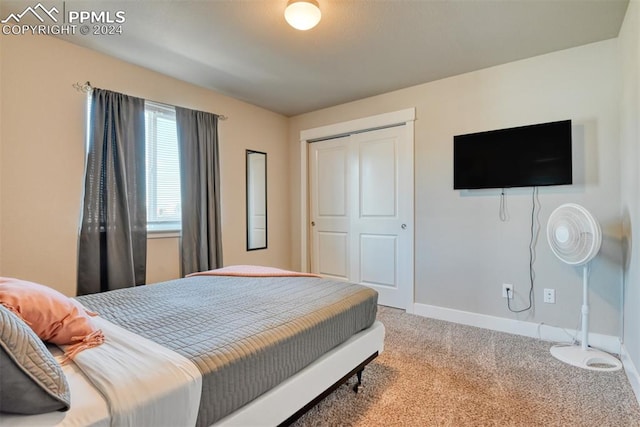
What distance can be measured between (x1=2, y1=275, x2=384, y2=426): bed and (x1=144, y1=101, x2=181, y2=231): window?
3.79 ft

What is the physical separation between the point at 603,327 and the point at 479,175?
150cm

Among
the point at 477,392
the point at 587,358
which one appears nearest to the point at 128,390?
the point at 477,392

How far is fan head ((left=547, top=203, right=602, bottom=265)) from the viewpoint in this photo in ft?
7.20

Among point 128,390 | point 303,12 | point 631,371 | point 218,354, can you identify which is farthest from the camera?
point 631,371

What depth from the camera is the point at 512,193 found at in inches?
112

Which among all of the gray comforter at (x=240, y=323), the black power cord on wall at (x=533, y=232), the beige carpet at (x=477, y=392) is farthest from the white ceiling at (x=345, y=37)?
the beige carpet at (x=477, y=392)

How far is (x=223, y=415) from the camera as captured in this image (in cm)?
116

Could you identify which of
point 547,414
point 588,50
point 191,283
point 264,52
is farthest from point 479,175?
point 191,283

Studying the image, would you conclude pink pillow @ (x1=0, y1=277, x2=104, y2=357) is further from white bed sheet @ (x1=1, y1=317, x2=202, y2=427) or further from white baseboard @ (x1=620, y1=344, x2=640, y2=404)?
white baseboard @ (x1=620, y1=344, x2=640, y2=404)

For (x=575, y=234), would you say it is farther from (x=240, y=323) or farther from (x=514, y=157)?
(x=240, y=323)

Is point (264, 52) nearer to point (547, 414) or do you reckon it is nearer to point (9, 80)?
point (9, 80)

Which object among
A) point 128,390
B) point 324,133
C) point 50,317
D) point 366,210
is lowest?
point 128,390

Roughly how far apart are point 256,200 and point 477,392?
9.92 ft

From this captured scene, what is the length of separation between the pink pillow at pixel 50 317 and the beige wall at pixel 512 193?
9.55 ft
